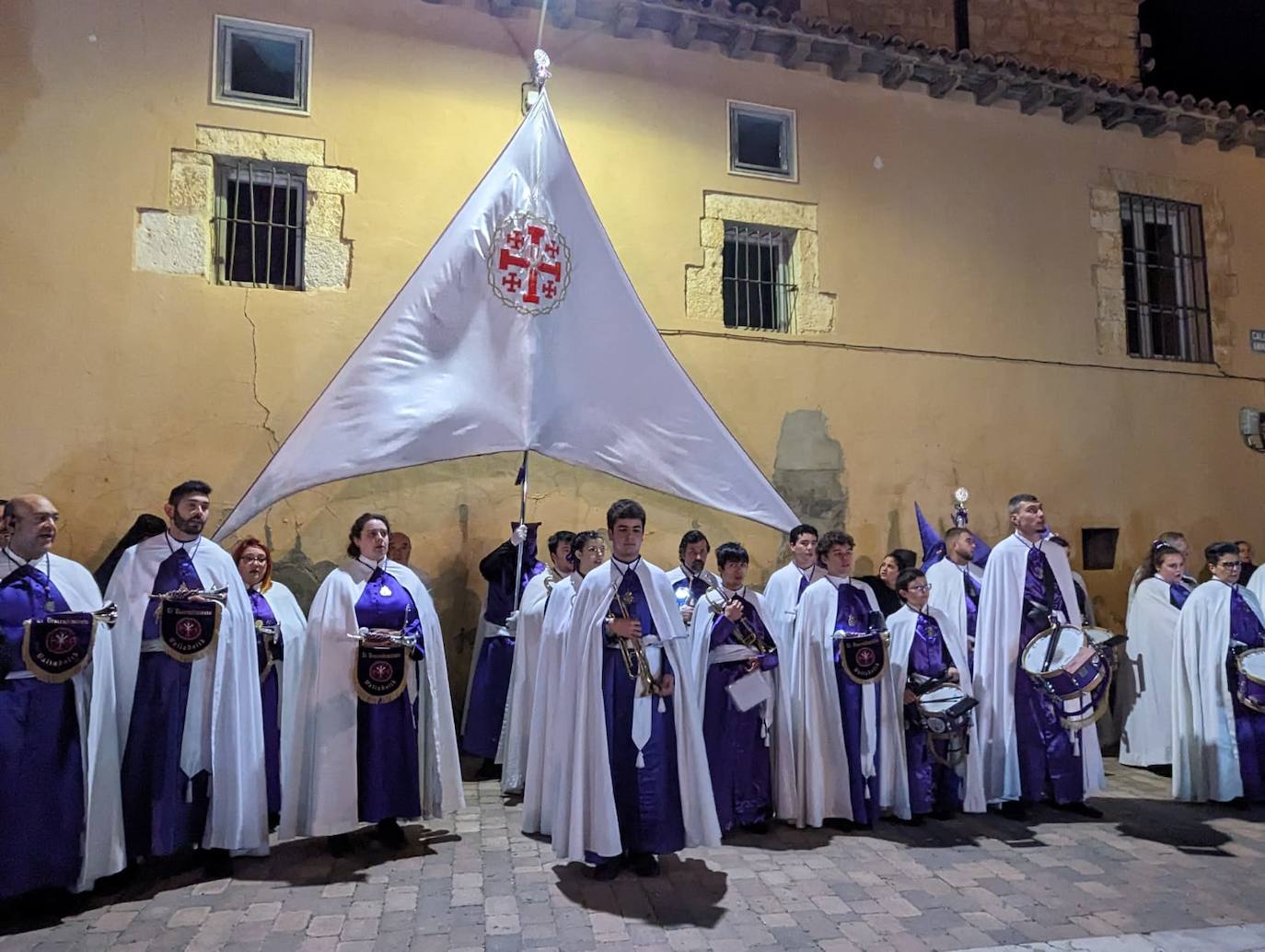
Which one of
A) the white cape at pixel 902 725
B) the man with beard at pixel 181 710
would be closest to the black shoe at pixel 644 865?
the white cape at pixel 902 725

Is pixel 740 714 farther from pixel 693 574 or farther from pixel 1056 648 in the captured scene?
pixel 1056 648

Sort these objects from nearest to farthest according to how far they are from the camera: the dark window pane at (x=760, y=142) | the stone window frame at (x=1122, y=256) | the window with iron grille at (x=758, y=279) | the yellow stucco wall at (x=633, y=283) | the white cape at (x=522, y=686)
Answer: the white cape at (x=522, y=686)
the yellow stucco wall at (x=633, y=283)
the window with iron grille at (x=758, y=279)
the dark window pane at (x=760, y=142)
the stone window frame at (x=1122, y=256)

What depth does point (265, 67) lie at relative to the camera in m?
7.52

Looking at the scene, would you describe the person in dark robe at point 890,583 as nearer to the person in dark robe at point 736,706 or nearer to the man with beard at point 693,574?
the man with beard at point 693,574

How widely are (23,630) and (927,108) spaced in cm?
912

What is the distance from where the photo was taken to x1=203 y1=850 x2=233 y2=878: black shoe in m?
4.62

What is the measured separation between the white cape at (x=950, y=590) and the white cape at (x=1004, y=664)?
0.28 meters

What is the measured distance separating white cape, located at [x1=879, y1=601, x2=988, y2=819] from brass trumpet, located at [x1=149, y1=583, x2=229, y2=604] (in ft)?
13.0

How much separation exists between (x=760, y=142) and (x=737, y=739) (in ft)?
19.9

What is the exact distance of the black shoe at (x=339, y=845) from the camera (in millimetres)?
4969

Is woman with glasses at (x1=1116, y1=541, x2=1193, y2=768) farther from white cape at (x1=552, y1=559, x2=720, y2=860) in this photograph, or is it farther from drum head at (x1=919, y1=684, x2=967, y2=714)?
white cape at (x1=552, y1=559, x2=720, y2=860)

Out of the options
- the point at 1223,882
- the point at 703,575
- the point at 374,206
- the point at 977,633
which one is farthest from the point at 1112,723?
the point at 374,206

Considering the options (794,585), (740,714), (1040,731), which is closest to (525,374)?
(794,585)

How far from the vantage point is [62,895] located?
4.25 m
